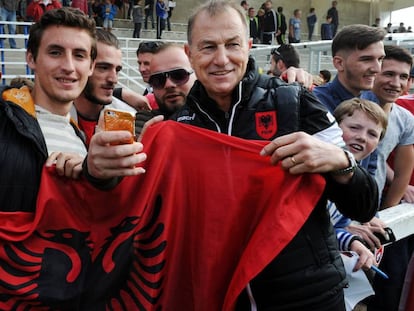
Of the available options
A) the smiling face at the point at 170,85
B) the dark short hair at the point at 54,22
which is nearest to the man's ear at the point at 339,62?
the smiling face at the point at 170,85

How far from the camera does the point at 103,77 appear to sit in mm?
2850

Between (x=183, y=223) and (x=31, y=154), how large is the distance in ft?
2.17

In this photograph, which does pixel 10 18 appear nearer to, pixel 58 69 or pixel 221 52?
pixel 58 69

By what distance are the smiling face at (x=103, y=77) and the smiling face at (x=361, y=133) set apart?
1494 millimetres

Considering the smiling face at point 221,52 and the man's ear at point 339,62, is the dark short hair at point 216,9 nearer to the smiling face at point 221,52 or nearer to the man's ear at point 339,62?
the smiling face at point 221,52

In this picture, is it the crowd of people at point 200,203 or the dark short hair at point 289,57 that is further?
the dark short hair at point 289,57

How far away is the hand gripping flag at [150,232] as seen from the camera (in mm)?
1591

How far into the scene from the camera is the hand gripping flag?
1.59 metres

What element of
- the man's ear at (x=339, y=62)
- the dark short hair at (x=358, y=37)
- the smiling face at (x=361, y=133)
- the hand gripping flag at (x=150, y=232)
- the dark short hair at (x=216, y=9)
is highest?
the dark short hair at (x=358, y=37)

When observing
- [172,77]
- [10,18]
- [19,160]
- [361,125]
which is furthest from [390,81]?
[10,18]

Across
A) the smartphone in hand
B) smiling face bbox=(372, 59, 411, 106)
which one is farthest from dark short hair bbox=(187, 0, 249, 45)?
smiling face bbox=(372, 59, 411, 106)

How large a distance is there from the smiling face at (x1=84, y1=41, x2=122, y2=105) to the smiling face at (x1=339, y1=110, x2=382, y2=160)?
149cm

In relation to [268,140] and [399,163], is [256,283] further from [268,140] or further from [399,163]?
[399,163]

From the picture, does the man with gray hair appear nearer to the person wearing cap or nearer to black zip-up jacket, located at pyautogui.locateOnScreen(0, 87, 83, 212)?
black zip-up jacket, located at pyautogui.locateOnScreen(0, 87, 83, 212)
